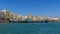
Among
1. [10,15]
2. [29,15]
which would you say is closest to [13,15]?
[10,15]

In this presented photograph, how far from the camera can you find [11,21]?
84500mm

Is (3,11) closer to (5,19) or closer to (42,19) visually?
(5,19)

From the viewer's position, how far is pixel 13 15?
98.0 metres

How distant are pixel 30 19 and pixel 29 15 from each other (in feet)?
14.0

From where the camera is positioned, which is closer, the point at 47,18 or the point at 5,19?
the point at 5,19

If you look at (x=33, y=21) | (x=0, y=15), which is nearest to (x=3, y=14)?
(x=0, y=15)

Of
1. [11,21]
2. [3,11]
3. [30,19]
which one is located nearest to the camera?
[11,21]

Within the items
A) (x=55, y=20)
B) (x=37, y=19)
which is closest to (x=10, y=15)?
(x=37, y=19)

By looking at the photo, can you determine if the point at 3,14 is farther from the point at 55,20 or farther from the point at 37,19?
the point at 55,20

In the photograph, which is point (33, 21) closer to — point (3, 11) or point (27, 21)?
point (27, 21)

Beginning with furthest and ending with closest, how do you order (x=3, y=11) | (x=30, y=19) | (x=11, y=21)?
(x=3, y=11) → (x=30, y=19) → (x=11, y=21)

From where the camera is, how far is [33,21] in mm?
93562

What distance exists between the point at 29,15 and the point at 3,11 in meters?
14.4

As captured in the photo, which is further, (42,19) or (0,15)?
(42,19)
